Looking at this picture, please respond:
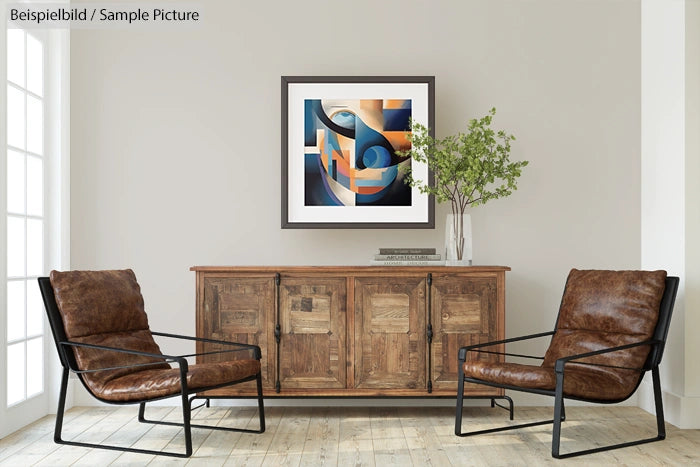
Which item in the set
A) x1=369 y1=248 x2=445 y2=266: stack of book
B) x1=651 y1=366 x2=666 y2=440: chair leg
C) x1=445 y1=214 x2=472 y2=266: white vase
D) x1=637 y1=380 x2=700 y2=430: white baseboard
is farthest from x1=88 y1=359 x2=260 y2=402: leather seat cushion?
x1=637 y1=380 x2=700 y2=430: white baseboard

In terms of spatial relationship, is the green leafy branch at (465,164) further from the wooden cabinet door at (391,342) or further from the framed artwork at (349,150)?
the wooden cabinet door at (391,342)

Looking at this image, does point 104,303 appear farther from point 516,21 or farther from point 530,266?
point 516,21

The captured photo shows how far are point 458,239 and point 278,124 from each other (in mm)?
1419

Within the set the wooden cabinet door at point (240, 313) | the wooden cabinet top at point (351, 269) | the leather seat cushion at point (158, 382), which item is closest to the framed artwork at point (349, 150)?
the wooden cabinet top at point (351, 269)

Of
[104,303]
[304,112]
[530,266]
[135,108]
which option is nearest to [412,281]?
[530,266]

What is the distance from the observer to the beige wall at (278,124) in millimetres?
4820

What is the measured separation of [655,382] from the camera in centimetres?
384

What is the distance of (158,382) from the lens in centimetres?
353

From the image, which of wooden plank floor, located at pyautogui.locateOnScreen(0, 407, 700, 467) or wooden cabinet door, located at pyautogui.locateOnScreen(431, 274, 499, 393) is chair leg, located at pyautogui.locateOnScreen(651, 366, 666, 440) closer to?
wooden plank floor, located at pyautogui.locateOnScreen(0, 407, 700, 467)

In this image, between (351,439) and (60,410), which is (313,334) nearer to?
(351,439)

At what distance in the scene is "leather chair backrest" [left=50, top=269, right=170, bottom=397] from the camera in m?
3.75

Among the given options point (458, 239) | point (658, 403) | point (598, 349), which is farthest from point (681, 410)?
point (458, 239)

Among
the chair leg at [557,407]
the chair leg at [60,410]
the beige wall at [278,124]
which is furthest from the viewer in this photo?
the beige wall at [278,124]

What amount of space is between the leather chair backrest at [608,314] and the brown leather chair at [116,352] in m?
1.80
